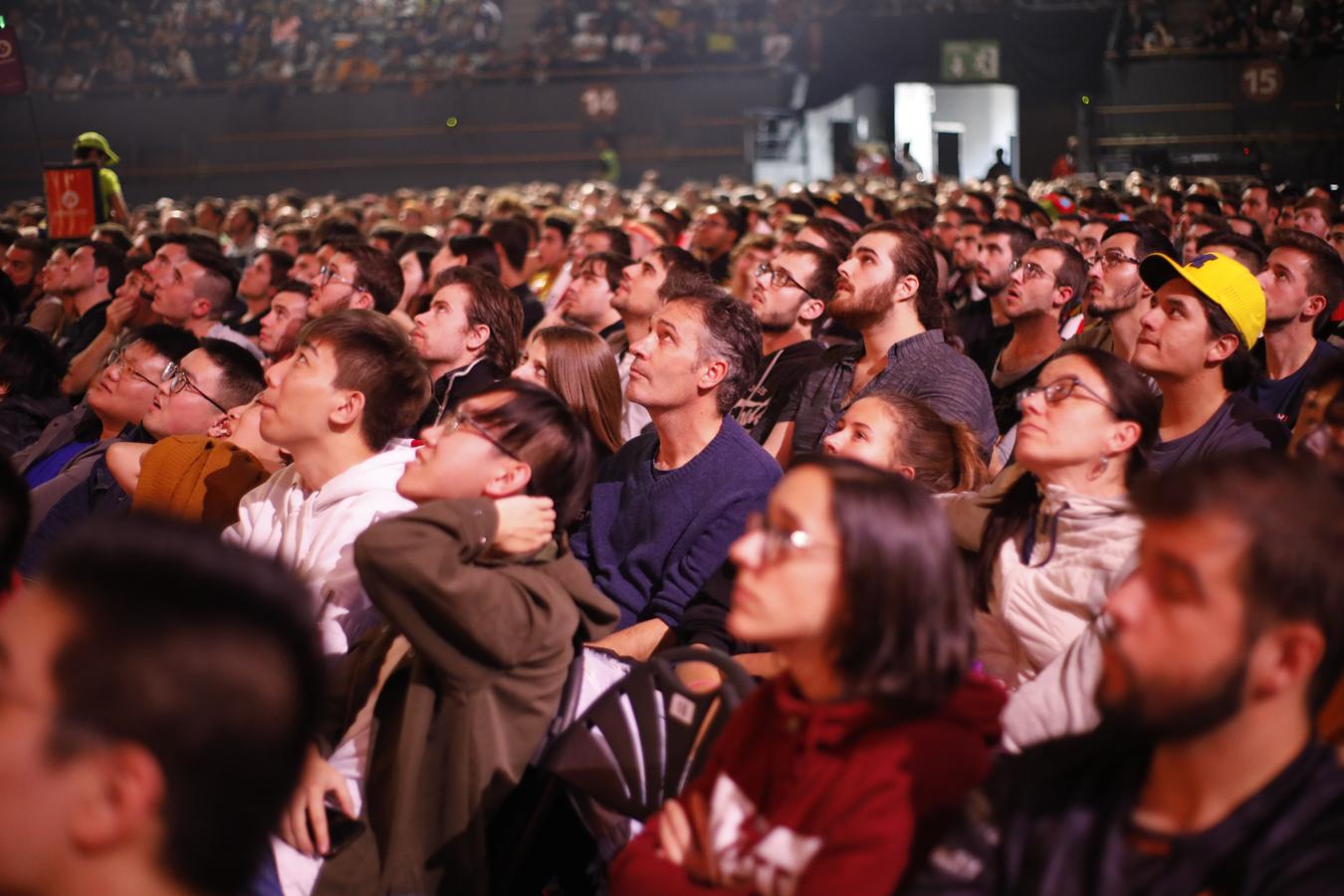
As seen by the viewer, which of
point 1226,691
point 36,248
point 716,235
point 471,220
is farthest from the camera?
point 471,220

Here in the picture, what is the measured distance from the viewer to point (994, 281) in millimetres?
7410

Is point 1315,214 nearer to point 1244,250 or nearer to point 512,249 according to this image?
point 1244,250

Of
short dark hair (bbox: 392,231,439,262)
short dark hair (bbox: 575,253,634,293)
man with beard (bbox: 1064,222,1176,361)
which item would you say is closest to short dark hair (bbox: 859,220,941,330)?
man with beard (bbox: 1064,222,1176,361)

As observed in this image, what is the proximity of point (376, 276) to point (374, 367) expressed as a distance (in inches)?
134

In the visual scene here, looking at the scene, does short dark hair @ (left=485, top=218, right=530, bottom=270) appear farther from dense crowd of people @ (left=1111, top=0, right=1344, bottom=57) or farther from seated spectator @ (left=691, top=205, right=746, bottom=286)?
dense crowd of people @ (left=1111, top=0, right=1344, bottom=57)

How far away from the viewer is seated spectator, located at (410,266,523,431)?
530cm

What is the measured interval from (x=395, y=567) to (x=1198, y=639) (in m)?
1.37

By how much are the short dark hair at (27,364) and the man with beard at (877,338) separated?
10.1 ft

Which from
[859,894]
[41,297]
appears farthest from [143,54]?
[859,894]

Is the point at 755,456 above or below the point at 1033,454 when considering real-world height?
below

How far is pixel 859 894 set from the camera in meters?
1.75

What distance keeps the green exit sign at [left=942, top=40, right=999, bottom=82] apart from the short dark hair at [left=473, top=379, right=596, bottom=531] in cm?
1778

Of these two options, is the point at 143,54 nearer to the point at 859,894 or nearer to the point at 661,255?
the point at 661,255

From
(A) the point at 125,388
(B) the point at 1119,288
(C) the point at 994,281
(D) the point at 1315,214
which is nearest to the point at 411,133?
(D) the point at 1315,214
